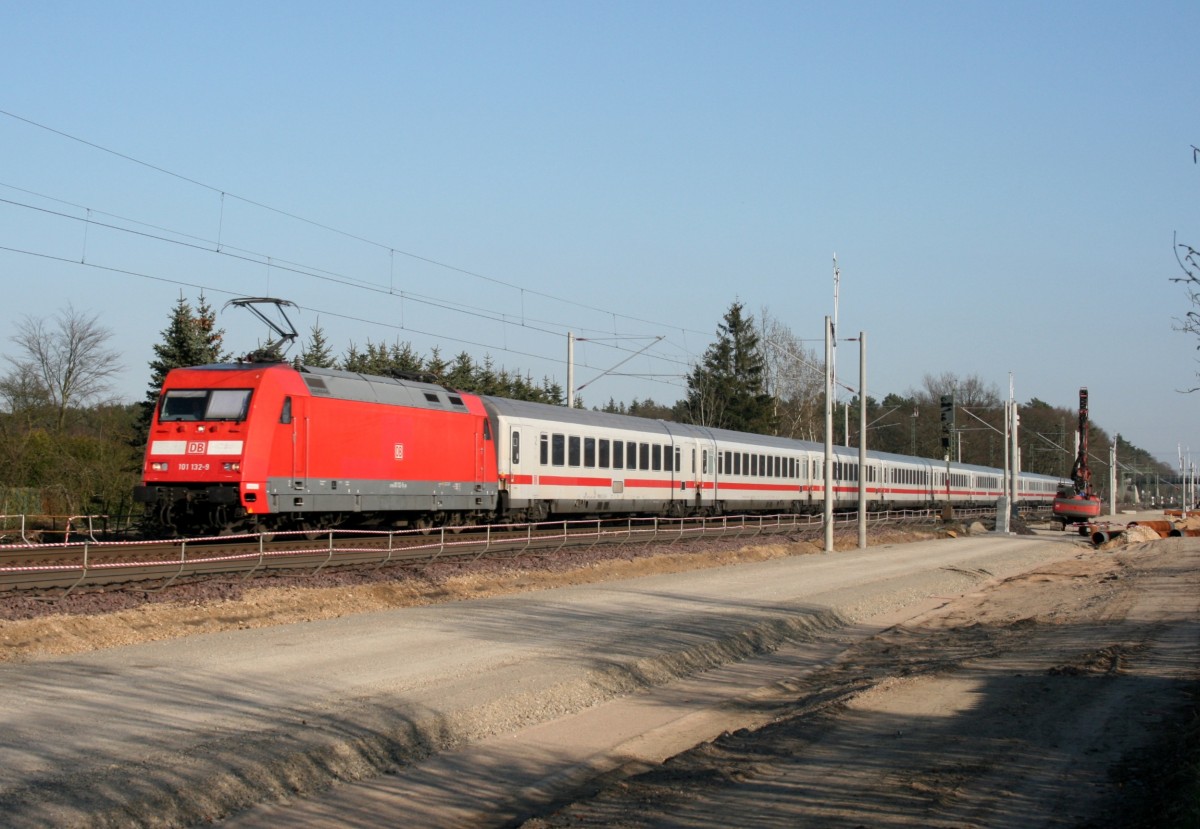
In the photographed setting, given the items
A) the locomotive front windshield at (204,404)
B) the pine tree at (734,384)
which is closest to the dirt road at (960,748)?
the locomotive front windshield at (204,404)

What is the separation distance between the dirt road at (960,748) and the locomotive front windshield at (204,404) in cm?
1241

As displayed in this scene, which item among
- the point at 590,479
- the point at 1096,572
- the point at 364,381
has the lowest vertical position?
the point at 1096,572

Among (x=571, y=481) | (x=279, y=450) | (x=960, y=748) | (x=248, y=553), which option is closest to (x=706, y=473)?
(x=571, y=481)

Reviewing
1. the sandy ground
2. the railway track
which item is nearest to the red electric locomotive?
the railway track

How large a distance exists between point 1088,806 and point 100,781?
7.04 metres

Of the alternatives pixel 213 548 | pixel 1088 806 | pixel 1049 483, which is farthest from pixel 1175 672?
pixel 1049 483

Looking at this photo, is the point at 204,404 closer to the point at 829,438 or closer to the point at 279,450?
the point at 279,450

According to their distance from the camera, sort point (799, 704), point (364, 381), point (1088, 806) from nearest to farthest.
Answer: point (1088, 806) → point (799, 704) → point (364, 381)

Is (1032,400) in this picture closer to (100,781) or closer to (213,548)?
(213,548)

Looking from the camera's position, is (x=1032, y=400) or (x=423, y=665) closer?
(x=423, y=665)

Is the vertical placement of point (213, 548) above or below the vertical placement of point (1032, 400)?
below

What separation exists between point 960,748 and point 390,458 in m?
17.7

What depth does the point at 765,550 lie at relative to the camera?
114ft

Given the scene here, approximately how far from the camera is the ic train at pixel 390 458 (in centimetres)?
2202
